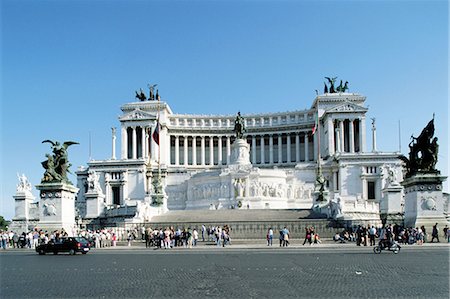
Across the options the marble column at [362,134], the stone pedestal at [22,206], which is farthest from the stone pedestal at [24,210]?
the marble column at [362,134]

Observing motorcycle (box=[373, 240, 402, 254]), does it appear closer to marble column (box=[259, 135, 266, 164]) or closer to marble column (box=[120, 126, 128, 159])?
marble column (box=[120, 126, 128, 159])

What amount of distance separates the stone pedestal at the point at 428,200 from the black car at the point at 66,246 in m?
20.9

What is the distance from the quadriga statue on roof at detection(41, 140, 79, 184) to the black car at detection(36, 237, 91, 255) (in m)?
7.68

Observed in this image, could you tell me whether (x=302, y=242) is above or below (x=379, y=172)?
below

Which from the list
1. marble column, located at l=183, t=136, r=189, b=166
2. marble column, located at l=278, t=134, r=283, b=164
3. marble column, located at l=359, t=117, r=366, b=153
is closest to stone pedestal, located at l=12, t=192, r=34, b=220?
marble column, located at l=183, t=136, r=189, b=166

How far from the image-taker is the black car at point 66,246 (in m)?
29.7

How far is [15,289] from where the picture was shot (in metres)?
14.9

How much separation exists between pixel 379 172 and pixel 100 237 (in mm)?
57430

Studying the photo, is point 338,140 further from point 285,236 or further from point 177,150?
point 285,236

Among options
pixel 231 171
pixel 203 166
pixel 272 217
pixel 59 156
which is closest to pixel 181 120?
pixel 203 166

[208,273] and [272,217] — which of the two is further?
[272,217]

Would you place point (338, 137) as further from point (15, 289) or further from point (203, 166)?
point (15, 289)

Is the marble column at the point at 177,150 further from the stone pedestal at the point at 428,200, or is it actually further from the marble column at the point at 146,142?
the stone pedestal at the point at 428,200

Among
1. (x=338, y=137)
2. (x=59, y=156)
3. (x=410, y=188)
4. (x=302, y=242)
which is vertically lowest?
(x=302, y=242)
